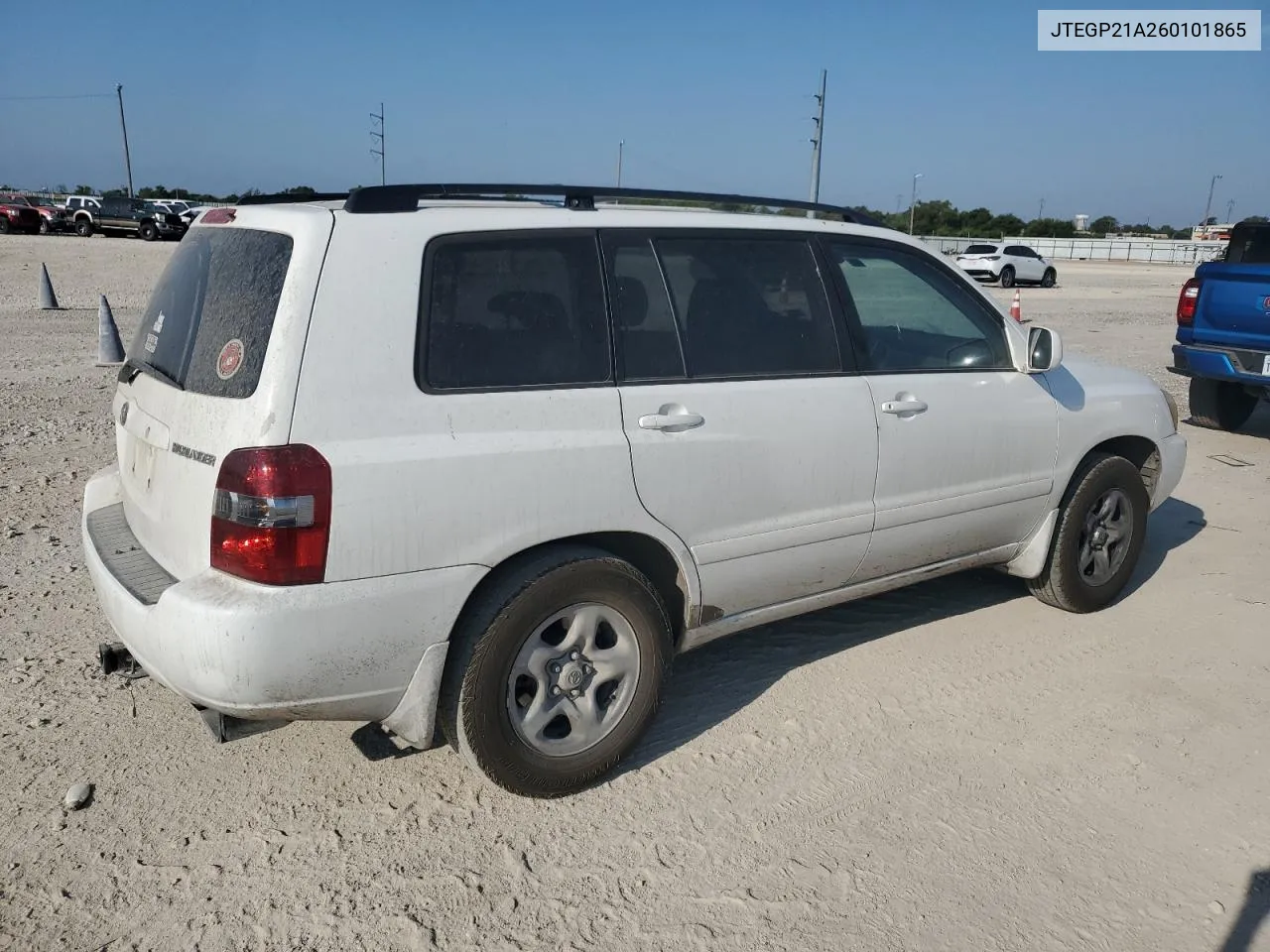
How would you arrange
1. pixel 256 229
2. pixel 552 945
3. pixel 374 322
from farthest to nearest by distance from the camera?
pixel 256 229 < pixel 374 322 < pixel 552 945

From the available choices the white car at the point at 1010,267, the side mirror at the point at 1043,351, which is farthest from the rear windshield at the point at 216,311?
the white car at the point at 1010,267

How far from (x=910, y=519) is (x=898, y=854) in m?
1.42

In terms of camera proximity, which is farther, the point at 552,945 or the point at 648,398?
the point at 648,398

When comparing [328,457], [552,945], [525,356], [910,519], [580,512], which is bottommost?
[552,945]

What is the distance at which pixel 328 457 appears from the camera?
271 centimetres

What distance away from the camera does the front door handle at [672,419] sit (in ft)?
10.7

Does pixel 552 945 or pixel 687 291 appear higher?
pixel 687 291

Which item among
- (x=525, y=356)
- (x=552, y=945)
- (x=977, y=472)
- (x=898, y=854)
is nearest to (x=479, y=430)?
(x=525, y=356)

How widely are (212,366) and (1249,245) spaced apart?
833 cm

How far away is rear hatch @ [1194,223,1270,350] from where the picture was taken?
794 centimetres

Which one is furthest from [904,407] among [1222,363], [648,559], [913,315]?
[1222,363]

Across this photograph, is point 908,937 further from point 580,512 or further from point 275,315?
point 275,315

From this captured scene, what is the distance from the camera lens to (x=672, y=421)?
10.9ft

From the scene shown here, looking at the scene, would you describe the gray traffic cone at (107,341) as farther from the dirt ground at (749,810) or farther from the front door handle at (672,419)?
the front door handle at (672,419)
